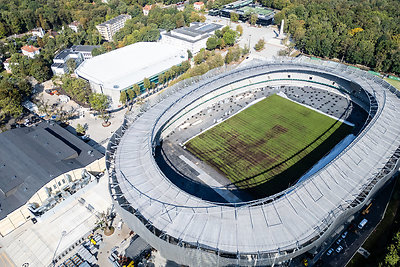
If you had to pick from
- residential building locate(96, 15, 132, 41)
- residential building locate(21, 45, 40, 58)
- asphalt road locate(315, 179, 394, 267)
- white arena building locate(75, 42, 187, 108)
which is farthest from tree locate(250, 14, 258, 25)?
asphalt road locate(315, 179, 394, 267)

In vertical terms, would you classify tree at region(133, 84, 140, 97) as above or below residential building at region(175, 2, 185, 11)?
above

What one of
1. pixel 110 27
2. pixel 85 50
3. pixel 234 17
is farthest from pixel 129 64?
pixel 234 17

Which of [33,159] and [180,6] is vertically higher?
[33,159]

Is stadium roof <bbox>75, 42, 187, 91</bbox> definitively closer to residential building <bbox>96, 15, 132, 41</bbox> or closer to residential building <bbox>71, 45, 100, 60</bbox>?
residential building <bbox>71, 45, 100, 60</bbox>

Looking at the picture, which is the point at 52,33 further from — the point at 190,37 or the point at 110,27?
the point at 190,37

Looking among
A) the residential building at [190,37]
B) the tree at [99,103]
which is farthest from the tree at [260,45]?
the tree at [99,103]

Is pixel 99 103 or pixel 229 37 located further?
pixel 229 37
